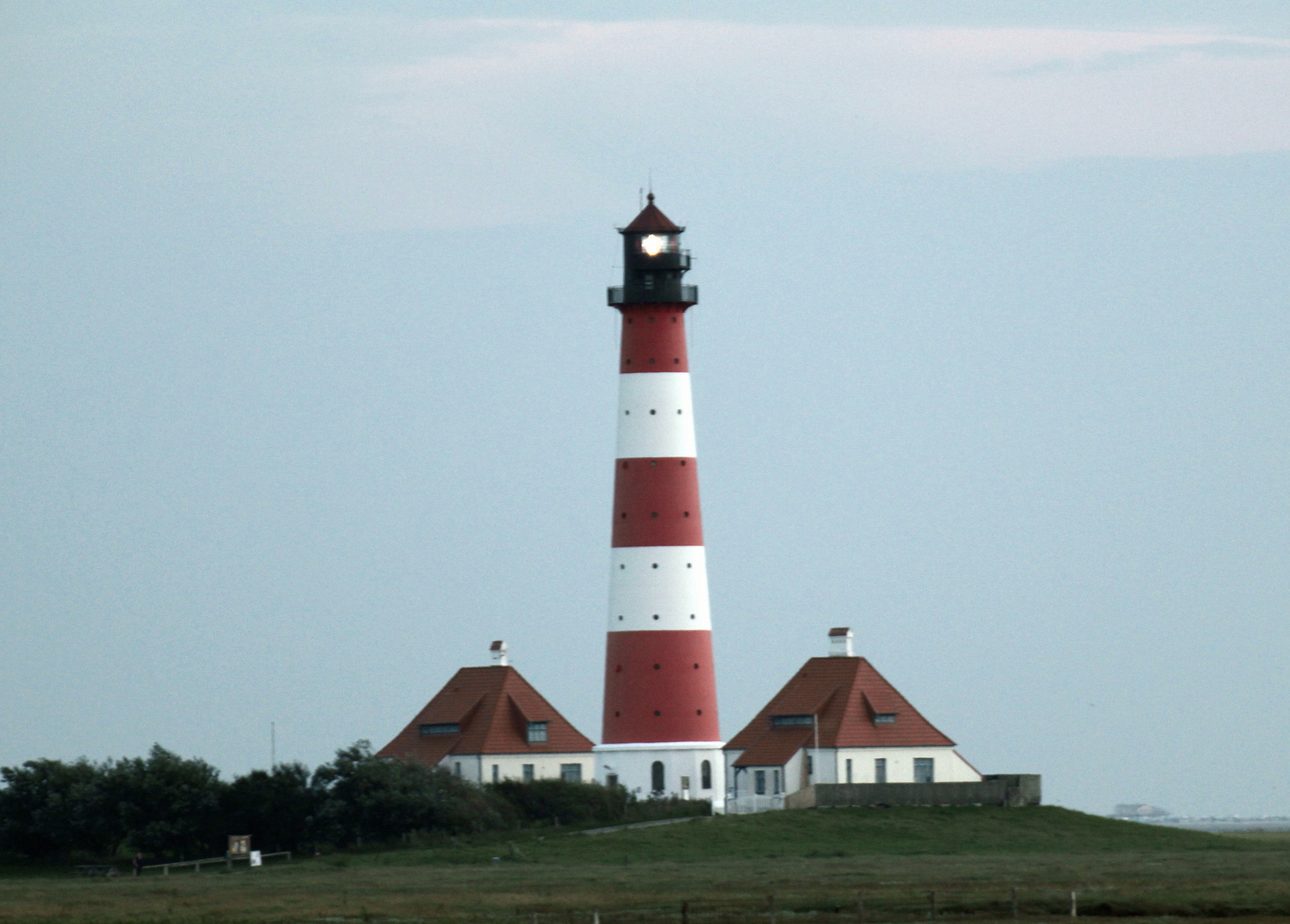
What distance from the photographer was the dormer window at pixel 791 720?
85.8 meters

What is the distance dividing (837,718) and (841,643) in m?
4.99

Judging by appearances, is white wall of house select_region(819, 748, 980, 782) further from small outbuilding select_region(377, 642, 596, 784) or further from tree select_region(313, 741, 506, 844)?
tree select_region(313, 741, 506, 844)

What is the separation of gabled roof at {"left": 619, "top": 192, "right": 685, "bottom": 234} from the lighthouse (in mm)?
1894

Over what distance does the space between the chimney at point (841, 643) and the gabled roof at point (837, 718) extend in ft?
3.55

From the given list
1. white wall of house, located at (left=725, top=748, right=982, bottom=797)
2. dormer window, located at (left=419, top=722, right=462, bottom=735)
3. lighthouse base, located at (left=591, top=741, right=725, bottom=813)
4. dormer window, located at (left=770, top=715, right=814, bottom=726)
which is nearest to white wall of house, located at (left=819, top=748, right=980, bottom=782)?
white wall of house, located at (left=725, top=748, right=982, bottom=797)

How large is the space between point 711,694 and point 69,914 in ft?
102

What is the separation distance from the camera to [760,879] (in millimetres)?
60000

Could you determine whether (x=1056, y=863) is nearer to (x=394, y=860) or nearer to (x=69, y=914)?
(x=394, y=860)

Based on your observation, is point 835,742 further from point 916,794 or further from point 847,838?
point 847,838

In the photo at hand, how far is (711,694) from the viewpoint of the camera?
80500 mm

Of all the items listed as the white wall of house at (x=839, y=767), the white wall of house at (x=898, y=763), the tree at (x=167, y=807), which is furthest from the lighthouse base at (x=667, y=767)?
the tree at (x=167, y=807)

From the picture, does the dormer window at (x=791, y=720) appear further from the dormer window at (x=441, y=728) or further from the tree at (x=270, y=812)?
the tree at (x=270, y=812)

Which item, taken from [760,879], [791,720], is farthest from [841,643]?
[760,879]

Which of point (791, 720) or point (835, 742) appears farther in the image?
point (791, 720)
